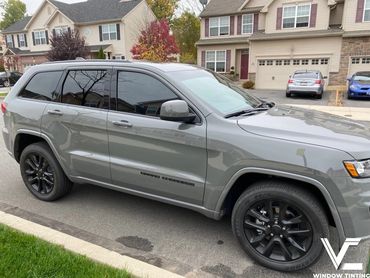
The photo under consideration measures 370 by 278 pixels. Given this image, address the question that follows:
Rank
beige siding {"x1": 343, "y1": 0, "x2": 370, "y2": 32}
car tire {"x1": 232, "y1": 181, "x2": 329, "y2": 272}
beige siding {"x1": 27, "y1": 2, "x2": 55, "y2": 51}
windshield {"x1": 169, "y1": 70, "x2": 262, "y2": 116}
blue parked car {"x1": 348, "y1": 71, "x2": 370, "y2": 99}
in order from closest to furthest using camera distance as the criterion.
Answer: car tire {"x1": 232, "y1": 181, "x2": 329, "y2": 272}
windshield {"x1": 169, "y1": 70, "x2": 262, "y2": 116}
blue parked car {"x1": 348, "y1": 71, "x2": 370, "y2": 99}
beige siding {"x1": 343, "y1": 0, "x2": 370, "y2": 32}
beige siding {"x1": 27, "y1": 2, "x2": 55, "y2": 51}

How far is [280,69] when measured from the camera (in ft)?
76.5

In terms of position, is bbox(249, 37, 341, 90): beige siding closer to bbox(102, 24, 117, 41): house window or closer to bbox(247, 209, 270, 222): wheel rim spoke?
bbox(102, 24, 117, 41): house window

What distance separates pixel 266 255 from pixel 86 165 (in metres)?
2.25

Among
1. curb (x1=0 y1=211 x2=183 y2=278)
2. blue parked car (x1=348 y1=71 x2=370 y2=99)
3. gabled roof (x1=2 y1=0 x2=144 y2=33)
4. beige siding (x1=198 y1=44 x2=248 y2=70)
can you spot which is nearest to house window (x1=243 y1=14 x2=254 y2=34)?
beige siding (x1=198 y1=44 x2=248 y2=70)

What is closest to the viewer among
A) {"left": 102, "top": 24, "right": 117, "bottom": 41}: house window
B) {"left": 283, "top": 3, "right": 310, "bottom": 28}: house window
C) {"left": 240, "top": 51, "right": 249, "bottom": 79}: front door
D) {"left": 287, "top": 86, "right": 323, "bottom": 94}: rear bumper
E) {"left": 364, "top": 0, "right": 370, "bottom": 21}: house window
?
{"left": 287, "top": 86, "right": 323, "bottom": 94}: rear bumper

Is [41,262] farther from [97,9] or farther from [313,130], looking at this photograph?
[97,9]

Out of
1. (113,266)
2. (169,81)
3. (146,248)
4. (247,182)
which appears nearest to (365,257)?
(247,182)

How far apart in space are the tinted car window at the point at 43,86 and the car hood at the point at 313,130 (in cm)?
252

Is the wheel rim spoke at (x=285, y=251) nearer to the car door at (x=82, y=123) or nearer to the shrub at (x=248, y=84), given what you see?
the car door at (x=82, y=123)

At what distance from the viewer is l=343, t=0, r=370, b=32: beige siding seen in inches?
809

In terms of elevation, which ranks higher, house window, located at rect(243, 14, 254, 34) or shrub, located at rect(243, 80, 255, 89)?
house window, located at rect(243, 14, 254, 34)

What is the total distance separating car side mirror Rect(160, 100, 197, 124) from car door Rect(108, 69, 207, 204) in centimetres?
10

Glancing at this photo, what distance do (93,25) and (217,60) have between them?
1378cm

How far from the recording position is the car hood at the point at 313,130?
2531 mm
